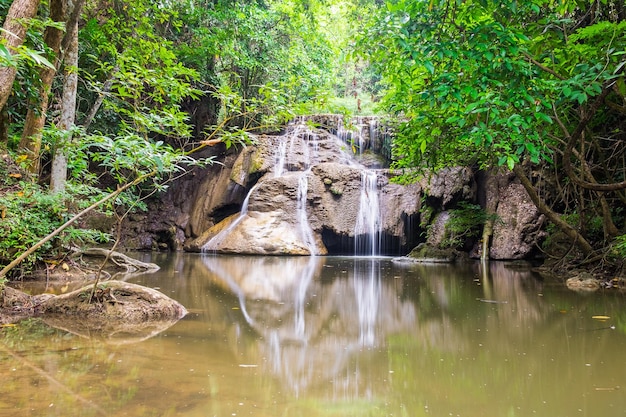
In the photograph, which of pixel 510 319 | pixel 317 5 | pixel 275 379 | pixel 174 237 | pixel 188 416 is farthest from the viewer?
pixel 174 237

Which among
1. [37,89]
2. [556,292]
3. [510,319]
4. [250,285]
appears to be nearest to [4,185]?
[37,89]

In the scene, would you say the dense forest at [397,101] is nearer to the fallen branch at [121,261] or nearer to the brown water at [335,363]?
the fallen branch at [121,261]

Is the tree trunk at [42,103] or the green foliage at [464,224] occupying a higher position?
the tree trunk at [42,103]

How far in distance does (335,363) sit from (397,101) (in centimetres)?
465

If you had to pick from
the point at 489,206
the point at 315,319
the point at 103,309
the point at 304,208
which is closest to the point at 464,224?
the point at 489,206

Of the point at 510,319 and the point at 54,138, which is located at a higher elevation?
the point at 54,138

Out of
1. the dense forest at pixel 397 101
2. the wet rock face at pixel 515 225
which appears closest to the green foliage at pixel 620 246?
the dense forest at pixel 397 101

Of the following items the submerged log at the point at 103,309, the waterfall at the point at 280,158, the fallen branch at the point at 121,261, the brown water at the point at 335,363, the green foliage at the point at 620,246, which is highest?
the waterfall at the point at 280,158

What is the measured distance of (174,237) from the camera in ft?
60.8

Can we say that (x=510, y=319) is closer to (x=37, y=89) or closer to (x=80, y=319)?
(x=80, y=319)

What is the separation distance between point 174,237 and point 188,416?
17350mm

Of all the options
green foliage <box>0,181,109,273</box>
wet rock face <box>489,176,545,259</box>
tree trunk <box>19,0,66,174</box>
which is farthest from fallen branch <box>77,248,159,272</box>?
wet rock face <box>489,176,545,259</box>

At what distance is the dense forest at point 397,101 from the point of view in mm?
3775

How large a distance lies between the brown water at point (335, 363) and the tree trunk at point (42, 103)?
10.4 ft
